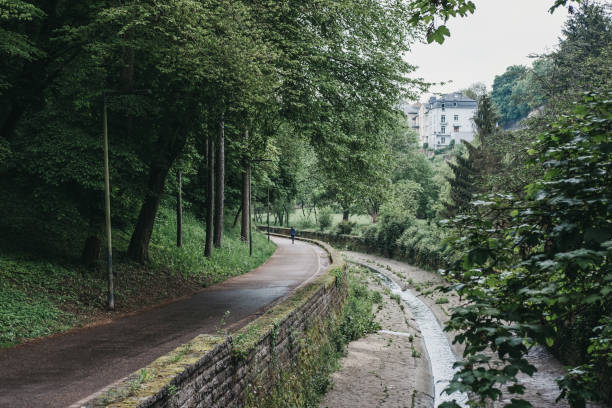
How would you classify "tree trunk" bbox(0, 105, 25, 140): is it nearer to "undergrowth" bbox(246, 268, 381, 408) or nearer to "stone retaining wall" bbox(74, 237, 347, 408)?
"stone retaining wall" bbox(74, 237, 347, 408)

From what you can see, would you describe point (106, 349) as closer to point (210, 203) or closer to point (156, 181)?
point (156, 181)

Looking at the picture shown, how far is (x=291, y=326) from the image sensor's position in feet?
34.0

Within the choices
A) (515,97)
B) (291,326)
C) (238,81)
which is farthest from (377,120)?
(515,97)

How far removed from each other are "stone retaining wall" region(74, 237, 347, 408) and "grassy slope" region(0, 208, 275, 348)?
18.4 feet

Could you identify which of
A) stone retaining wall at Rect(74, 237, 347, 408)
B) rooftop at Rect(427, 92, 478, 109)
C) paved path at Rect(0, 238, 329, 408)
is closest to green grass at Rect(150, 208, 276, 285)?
paved path at Rect(0, 238, 329, 408)

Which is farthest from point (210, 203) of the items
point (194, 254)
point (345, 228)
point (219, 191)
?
point (345, 228)

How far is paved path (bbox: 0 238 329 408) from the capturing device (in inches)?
293

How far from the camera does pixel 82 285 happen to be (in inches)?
536

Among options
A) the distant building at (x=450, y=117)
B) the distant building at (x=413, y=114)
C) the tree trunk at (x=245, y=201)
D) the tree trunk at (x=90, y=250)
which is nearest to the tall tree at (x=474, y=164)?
the tree trunk at (x=245, y=201)

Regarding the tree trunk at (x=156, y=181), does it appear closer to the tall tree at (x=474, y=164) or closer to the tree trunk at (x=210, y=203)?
the tree trunk at (x=210, y=203)

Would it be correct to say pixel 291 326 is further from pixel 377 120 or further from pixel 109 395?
pixel 377 120

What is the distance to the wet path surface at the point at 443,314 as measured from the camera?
1140 cm

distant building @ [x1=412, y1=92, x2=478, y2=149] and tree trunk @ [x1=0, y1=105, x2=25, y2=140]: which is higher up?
distant building @ [x1=412, y1=92, x2=478, y2=149]

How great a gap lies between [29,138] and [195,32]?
5.77m
